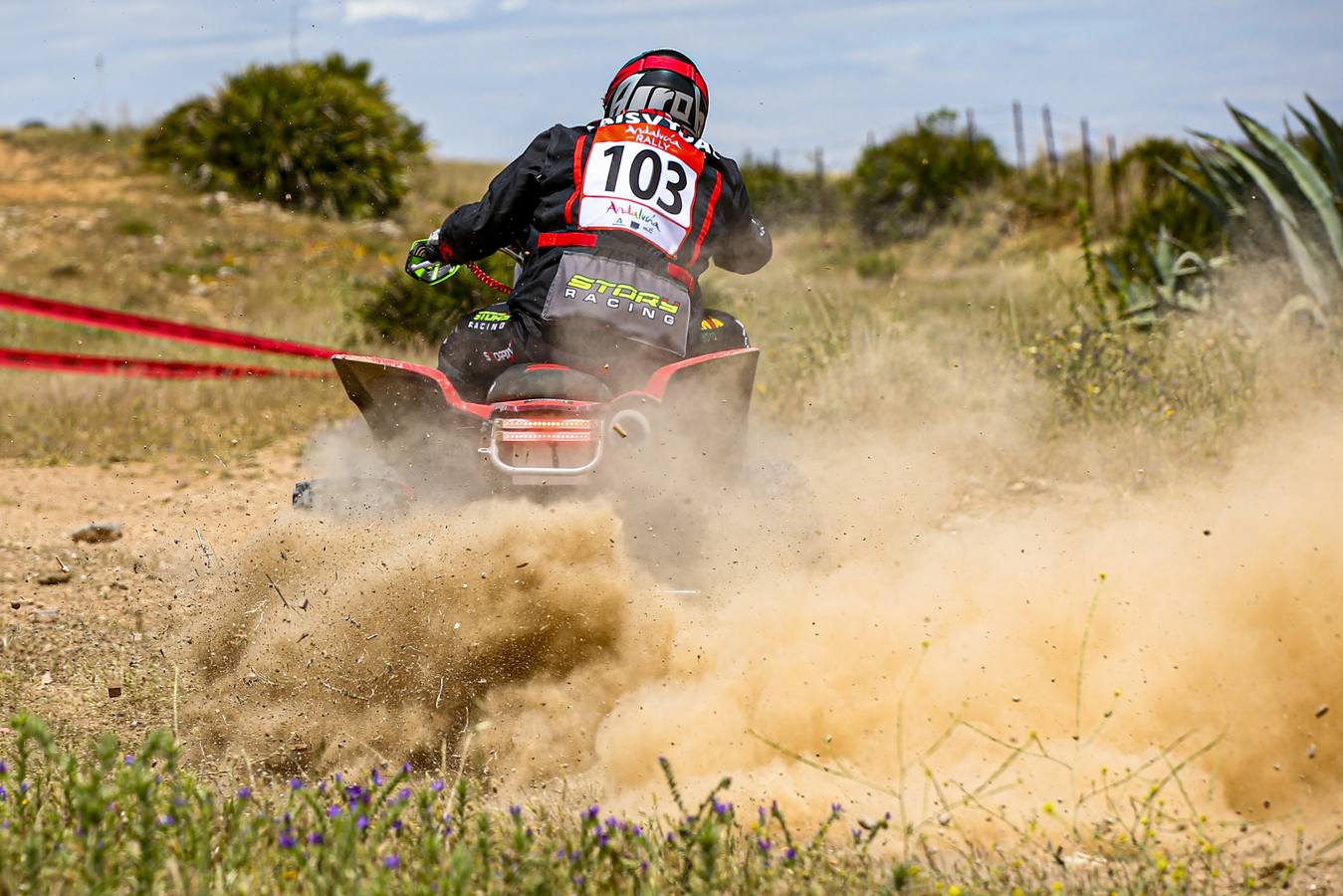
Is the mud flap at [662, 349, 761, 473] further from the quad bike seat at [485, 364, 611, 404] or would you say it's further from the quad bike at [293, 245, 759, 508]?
the quad bike seat at [485, 364, 611, 404]

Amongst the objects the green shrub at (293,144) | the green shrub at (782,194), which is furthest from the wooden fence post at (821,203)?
the green shrub at (293,144)

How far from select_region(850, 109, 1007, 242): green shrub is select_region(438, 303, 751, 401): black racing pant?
26753 millimetres

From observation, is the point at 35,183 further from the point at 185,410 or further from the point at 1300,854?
the point at 1300,854

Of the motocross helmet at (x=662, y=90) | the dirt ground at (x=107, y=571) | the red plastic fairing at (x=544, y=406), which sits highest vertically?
the motocross helmet at (x=662, y=90)

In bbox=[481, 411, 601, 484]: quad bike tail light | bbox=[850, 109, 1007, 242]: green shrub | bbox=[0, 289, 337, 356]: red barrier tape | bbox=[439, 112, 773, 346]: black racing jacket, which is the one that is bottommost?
bbox=[481, 411, 601, 484]: quad bike tail light

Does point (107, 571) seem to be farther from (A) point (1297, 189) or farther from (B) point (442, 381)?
(A) point (1297, 189)

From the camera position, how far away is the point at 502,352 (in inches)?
185

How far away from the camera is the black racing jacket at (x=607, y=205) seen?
468cm

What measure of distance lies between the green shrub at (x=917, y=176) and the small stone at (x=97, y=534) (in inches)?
1022

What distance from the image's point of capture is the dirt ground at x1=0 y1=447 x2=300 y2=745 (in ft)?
14.2

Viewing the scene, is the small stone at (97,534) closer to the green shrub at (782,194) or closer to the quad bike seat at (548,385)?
the quad bike seat at (548,385)

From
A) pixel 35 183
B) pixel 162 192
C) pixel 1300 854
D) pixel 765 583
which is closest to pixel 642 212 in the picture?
pixel 765 583

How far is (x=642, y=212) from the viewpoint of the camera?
15.4 feet

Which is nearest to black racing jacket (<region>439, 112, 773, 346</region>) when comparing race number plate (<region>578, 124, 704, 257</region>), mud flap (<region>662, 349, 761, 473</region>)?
race number plate (<region>578, 124, 704, 257</region>)
